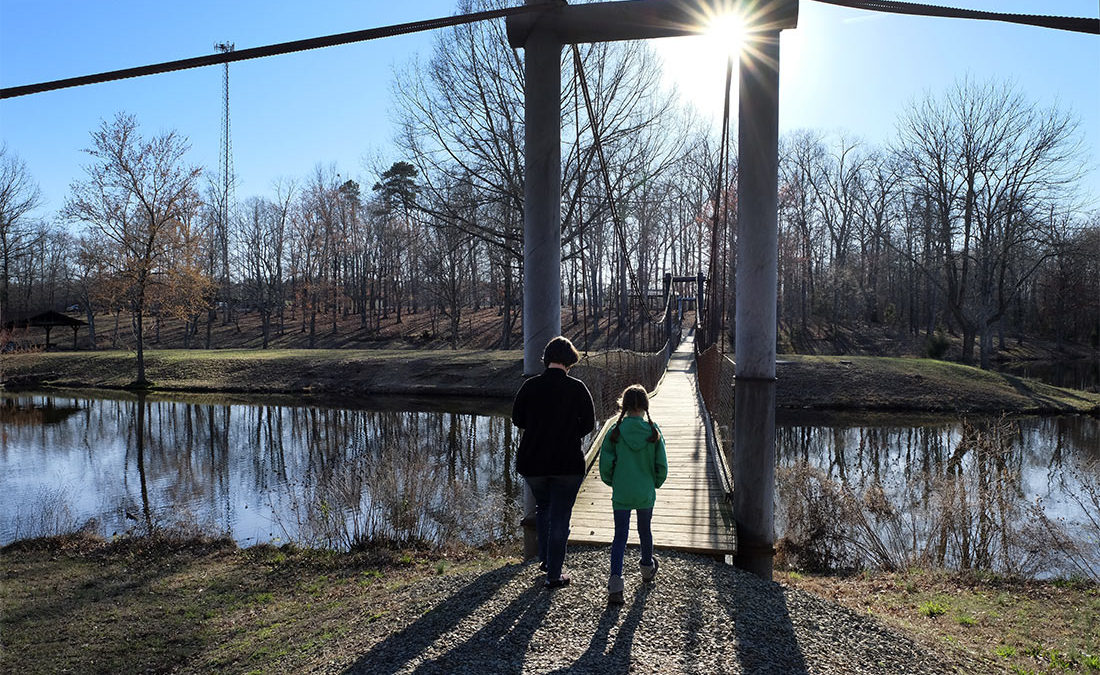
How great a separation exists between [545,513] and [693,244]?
43.4m

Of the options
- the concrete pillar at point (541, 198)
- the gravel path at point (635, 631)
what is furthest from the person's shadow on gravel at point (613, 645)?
the concrete pillar at point (541, 198)

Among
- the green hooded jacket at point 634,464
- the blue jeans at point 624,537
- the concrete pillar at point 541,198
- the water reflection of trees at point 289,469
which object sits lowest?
the water reflection of trees at point 289,469

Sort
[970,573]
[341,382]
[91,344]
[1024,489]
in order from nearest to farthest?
[970,573] → [1024,489] → [341,382] → [91,344]

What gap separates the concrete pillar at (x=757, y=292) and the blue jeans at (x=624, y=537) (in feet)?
Answer: 3.10

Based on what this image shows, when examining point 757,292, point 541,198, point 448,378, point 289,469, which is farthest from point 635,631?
point 448,378

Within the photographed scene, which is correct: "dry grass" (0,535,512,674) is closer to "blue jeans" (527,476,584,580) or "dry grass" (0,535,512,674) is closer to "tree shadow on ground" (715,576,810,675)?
"blue jeans" (527,476,584,580)

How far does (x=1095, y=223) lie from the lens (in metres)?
44.4

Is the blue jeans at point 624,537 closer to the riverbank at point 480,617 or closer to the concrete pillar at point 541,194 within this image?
the riverbank at point 480,617

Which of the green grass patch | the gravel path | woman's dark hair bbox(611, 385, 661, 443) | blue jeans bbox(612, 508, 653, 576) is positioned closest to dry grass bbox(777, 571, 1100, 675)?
the green grass patch

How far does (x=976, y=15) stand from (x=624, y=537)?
3.02m

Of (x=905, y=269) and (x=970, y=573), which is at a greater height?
(x=905, y=269)

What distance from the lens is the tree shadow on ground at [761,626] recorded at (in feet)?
10.6

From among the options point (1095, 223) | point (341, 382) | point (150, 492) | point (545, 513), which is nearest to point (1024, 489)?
point (545, 513)

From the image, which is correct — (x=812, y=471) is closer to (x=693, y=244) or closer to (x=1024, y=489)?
(x=1024, y=489)
